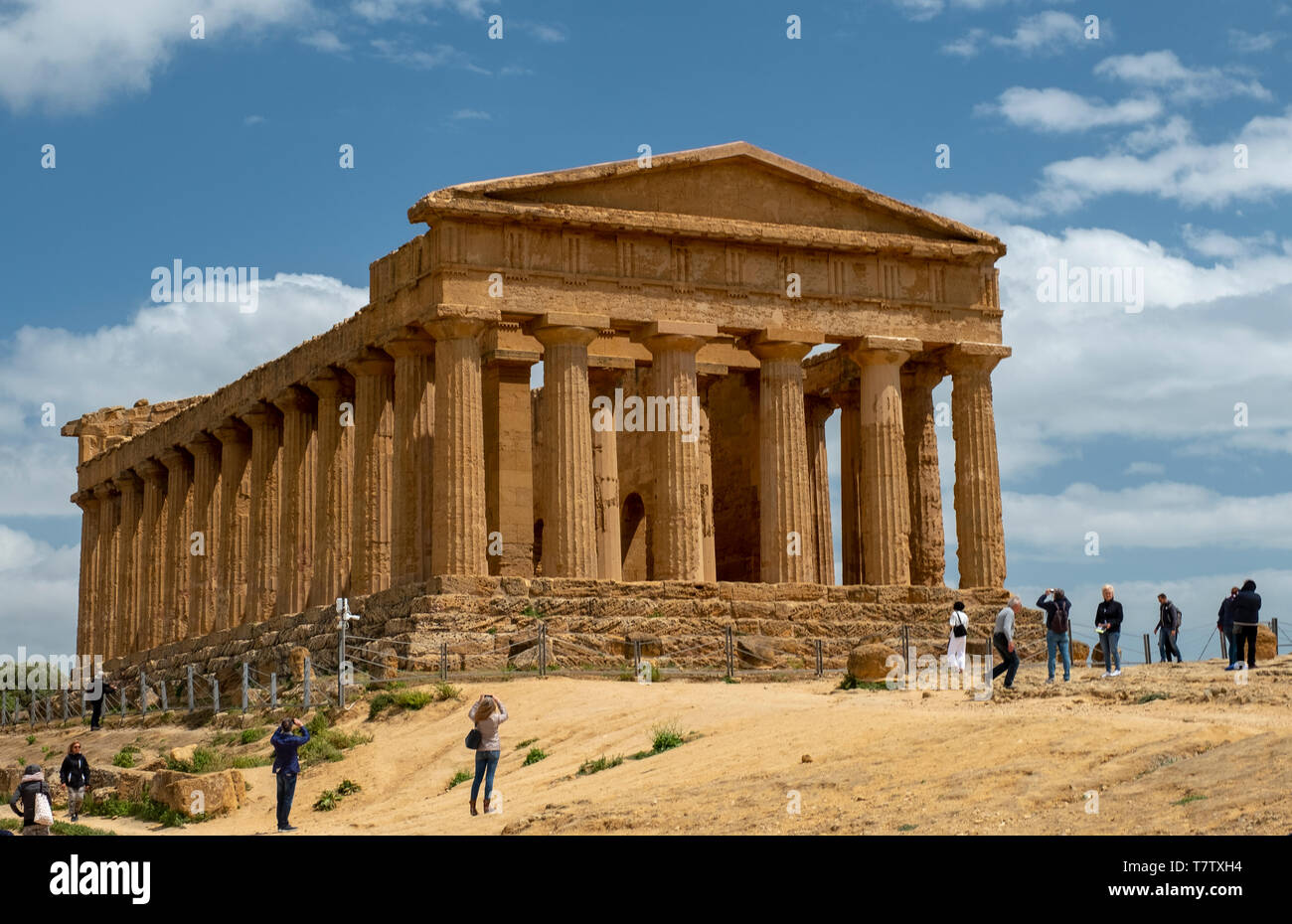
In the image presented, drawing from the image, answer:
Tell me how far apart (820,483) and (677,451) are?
33.0ft

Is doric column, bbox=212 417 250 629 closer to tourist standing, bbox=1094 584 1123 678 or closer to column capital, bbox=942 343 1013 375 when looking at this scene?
column capital, bbox=942 343 1013 375

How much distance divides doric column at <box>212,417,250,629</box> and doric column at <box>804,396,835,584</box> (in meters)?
15.3

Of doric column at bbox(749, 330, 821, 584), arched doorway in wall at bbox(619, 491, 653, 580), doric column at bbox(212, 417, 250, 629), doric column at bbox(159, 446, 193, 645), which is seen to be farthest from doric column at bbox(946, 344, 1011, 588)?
doric column at bbox(159, 446, 193, 645)

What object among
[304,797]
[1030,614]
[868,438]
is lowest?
[304,797]

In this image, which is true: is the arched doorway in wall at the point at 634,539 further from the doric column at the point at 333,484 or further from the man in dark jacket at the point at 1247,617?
the man in dark jacket at the point at 1247,617

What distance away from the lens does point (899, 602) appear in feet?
139

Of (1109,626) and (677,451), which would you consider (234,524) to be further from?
(1109,626)

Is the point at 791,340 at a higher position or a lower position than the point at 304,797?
higher

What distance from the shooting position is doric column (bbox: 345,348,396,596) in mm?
44844

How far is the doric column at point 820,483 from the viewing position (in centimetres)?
5009

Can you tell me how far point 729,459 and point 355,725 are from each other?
2186cm

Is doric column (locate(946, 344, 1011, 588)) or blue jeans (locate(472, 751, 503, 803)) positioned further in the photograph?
doric column (locate(946, 344, 1011, 588))
